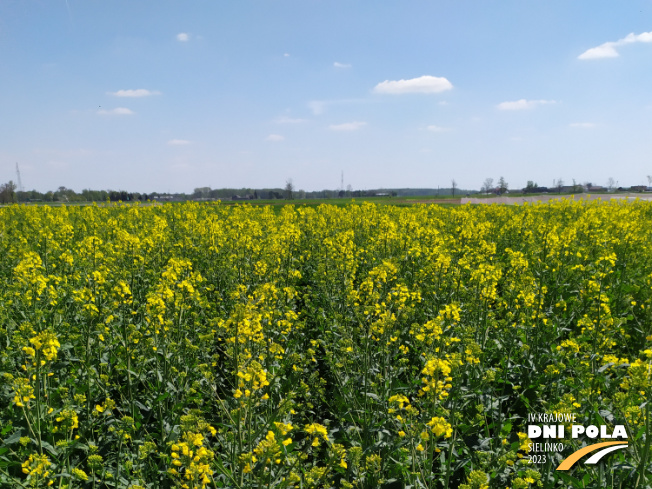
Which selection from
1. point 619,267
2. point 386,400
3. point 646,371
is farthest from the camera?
point 619,267

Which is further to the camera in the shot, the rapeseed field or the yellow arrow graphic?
the yellow arrow graphic

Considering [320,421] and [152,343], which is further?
[320,421]

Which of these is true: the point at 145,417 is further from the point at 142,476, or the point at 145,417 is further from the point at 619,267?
the point at 619,267

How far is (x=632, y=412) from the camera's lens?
9.08ft

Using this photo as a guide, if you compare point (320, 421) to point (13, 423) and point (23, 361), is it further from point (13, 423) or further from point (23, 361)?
point (23, 361)

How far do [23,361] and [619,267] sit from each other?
32.2 feet

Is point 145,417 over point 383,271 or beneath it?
beneath

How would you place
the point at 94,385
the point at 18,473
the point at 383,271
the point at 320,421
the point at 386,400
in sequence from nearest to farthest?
the point at 18,473
the point at 386,400
the point at 94,385
the point at 320,421
the point at 383,271

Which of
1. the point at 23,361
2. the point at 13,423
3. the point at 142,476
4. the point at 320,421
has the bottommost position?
the point at 320,421

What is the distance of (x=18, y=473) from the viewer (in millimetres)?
3441

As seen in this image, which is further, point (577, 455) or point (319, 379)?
point (319, 379)

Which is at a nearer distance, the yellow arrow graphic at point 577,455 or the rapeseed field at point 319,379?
the rapeseed field at point 319,379

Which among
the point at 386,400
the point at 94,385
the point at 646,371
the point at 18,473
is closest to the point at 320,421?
the point at 386,400

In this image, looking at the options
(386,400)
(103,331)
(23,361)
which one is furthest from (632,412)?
(23,361)
